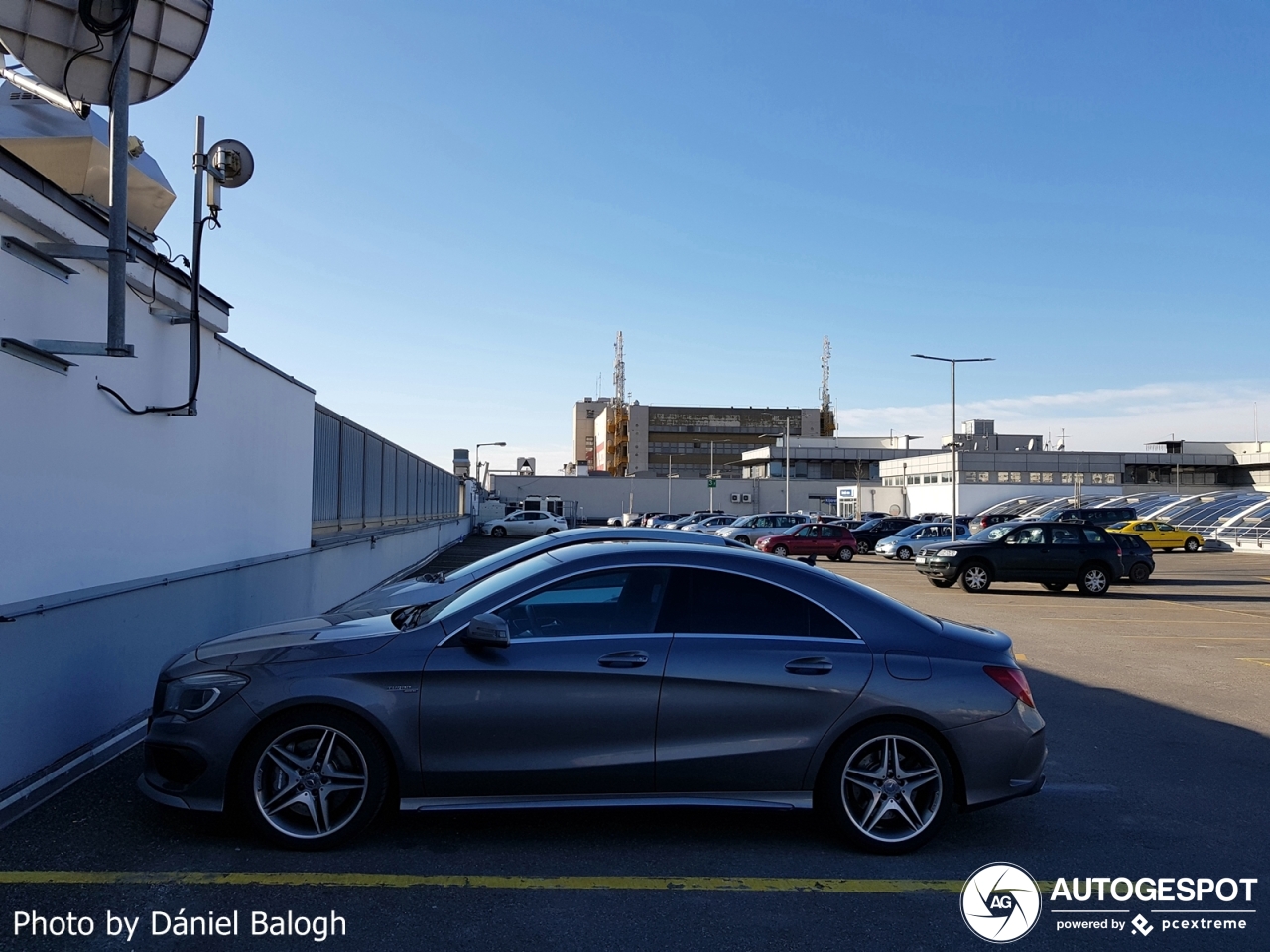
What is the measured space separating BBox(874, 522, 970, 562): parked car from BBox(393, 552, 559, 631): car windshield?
31946 mm

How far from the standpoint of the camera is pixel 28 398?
6.13 metres

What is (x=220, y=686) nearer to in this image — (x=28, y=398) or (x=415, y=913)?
(x=415, y=913)

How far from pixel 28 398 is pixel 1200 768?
26.1ft

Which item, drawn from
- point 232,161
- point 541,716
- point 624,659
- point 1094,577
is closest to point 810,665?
point 624,659

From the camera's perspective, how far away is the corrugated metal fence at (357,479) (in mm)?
14855

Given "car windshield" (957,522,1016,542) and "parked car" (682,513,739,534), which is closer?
"car windshield" (957,522,1016,542)

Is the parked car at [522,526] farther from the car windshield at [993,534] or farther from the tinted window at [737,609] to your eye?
the tinted window at [737,609]

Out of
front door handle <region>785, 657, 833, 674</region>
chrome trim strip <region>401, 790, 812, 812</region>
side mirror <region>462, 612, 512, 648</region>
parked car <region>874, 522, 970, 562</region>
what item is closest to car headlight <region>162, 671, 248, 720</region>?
chrome trim strip <region>401, 790, 812, 812</region>

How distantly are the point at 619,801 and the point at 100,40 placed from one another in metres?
5.95

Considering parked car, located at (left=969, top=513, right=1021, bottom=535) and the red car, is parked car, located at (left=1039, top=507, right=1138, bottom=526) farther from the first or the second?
the red car

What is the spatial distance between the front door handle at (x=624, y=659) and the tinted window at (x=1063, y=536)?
1926 centimetres

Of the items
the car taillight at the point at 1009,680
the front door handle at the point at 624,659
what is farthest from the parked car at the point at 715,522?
the front door handle at the point at 624,659

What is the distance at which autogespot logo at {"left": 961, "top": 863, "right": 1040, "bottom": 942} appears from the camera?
4062mm

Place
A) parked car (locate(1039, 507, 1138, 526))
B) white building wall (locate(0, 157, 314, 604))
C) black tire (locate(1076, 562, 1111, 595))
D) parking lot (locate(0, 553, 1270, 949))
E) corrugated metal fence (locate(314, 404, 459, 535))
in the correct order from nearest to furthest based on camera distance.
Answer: parking lot (locate(0, 553, 1270, 949)) → white building wall (locate(0, 157, 314, 604)) → corrugated metal fence (locate(314, 404, 459, 535)) → black tire (locate(1076, 562, 1111, 595)) → parked car (locate(1039, 507, 1138, 526))
